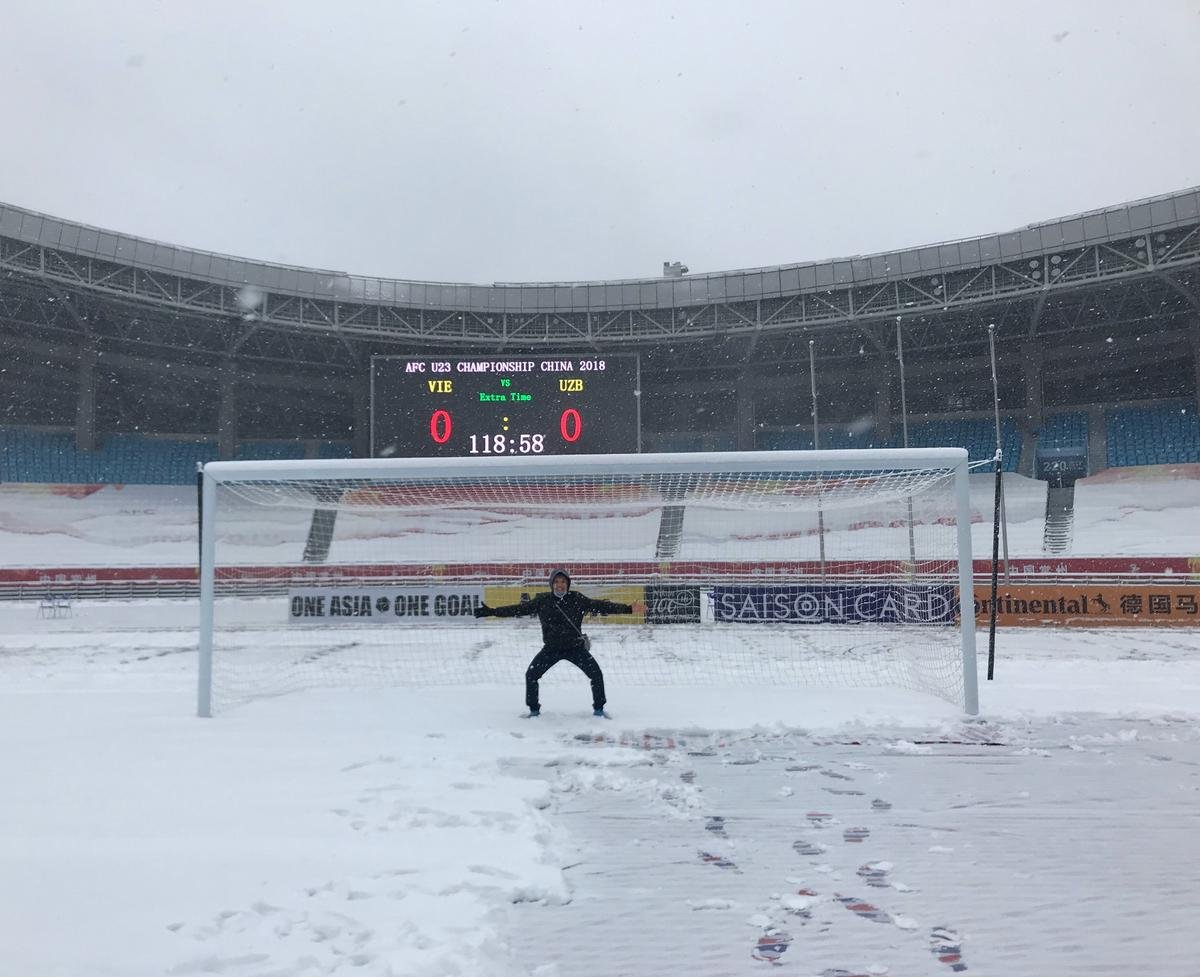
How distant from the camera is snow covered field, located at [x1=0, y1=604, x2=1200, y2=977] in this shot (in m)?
2.95

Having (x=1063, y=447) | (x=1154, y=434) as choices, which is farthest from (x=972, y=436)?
(x=1154, y=434)

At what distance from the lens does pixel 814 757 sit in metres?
5.68

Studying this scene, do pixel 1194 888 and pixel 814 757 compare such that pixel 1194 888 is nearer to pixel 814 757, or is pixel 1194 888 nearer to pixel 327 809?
pixel 814 757

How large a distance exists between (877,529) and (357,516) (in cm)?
1098

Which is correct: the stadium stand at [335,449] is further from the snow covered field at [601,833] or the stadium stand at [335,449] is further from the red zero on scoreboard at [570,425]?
the snow covered field at [601,833]

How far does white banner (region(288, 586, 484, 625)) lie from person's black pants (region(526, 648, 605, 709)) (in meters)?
7.90

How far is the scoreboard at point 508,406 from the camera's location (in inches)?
675

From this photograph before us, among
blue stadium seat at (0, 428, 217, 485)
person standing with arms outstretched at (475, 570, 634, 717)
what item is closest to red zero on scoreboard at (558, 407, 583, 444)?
person standing with arms outstretched at (475, 570, 634, 717)

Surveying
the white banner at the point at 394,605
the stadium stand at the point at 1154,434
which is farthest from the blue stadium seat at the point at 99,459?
the stadium stand at the point at 1154,434

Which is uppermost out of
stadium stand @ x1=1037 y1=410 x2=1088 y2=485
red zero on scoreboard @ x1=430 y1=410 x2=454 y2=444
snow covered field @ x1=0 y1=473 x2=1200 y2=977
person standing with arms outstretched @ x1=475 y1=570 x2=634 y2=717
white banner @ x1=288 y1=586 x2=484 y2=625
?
stadium stand @ x1=1037 y1=410 x2=1088 y2=485

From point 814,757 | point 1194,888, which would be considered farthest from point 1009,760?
point 1194,888

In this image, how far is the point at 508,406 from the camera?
1716 cm

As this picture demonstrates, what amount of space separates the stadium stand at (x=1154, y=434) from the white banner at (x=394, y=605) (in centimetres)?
2540

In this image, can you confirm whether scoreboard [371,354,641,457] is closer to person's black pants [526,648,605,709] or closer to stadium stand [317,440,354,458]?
person's black pants [526,648,605,709]
